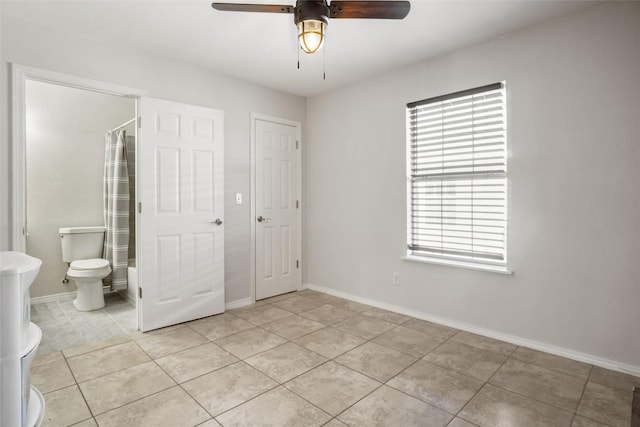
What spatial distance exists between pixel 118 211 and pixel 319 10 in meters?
3.42

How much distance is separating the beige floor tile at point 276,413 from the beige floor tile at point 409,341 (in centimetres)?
102

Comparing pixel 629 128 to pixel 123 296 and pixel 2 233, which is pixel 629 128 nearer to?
pixel 2 233

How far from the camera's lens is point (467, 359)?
250 centimetres

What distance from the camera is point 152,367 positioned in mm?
2395

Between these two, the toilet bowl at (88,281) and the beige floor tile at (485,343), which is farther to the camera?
the toilet bowl at (88,281)

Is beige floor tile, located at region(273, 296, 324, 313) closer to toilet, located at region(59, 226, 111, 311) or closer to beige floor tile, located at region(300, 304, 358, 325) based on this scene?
beige floor tile, located at region(300, 304, 358, 325)

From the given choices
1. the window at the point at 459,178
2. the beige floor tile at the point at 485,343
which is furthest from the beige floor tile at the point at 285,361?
the window at the point at 459,178

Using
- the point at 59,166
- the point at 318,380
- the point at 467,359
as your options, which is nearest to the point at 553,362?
the point at 467,359

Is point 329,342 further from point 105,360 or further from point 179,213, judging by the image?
point 179,213

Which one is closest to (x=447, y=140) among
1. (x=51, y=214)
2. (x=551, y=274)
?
(x=551, y=274)

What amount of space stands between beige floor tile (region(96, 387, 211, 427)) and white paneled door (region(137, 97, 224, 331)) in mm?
1211

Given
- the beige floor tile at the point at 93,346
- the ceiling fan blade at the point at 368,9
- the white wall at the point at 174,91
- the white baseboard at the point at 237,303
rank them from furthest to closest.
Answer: the white baseboard at the point at 237,303
the beige floor tile at the point at 93,346
the white wall at the point at 174,91
the ceiling fan blade at the point at 368,9

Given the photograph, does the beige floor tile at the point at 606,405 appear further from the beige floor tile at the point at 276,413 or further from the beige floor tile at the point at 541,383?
the beige floor tile at the point at 276,413

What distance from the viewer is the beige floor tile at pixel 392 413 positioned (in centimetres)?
180
